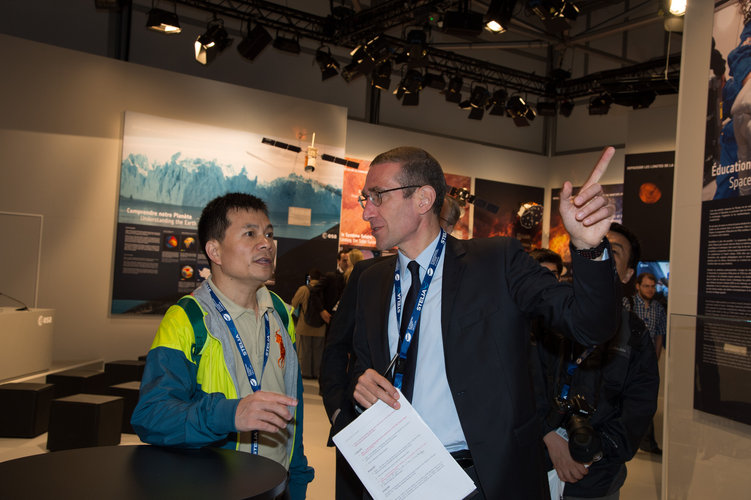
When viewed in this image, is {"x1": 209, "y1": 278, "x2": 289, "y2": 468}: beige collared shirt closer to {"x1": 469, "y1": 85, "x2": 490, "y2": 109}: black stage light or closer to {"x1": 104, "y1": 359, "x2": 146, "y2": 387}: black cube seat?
{"x1": 104, "y1": 359, "x2": 146, "y2": 387}: black cube seat

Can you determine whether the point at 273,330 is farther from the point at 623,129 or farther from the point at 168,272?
the point at 623,129

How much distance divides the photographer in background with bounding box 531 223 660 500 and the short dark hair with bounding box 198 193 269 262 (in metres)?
1.16

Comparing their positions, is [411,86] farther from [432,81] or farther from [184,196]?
[184,196]

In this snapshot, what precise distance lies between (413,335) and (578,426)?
702 millimetres

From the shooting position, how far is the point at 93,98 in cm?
820

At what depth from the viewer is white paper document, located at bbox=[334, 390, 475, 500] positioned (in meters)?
1.53

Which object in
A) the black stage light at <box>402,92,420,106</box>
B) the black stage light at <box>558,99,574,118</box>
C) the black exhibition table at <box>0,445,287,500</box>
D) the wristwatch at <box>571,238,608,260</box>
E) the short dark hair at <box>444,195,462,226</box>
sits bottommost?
the black exhibition table at <box>0,445,287,500</box>

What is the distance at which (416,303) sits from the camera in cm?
175

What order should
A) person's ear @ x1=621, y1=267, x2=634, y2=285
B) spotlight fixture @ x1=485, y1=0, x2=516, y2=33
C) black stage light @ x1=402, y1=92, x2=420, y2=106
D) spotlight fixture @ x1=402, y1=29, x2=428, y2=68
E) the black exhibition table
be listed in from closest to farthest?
the black exhibition table, person's ear @ x1=621, y1=267, x2=634, y2=285, spotlight fixture @ x1=485, y1=0, x2=516, y2=33, spotlight fixture @ x1=402, y1=29, x2=428, y2=68, black stage light @ x1=402, y1=92, x2=420, y2=106

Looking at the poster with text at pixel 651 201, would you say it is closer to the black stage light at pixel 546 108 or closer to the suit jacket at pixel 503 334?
the black stage light at pixel 546 108

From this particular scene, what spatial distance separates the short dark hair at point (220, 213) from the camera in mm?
2174

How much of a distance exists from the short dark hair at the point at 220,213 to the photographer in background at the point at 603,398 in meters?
1.16

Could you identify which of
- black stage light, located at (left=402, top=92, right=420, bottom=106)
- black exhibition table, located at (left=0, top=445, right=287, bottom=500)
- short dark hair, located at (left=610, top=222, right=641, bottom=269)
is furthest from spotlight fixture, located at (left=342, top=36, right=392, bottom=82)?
black exhibition table, located at (left=0, top=445, right=287, bottom=500)

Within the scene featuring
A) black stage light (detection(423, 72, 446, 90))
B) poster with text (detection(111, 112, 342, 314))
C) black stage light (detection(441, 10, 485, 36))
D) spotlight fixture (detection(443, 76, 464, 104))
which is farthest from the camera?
spotlight fixture (detection(443, 76, 464, 104))
